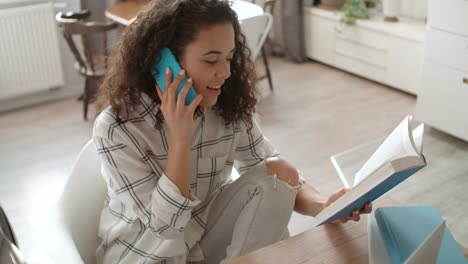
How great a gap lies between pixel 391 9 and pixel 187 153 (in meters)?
2.93

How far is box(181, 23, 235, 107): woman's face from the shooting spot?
1.21 metres

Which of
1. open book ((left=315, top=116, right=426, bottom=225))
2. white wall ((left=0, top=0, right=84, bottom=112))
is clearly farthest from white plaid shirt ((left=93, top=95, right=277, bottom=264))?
white wall ((left=0, top=0, right=84, bottom=112))

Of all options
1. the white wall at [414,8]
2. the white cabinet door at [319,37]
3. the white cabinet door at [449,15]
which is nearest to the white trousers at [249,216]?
the white cabinet door at [449,15]

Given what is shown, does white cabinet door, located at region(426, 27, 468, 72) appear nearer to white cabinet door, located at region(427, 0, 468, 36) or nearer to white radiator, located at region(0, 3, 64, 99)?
white cabinet door, located at region(427, 0, 468, 36)

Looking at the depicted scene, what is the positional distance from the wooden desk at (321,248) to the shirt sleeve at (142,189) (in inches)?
7.0

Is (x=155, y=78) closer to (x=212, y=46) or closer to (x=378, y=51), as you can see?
(x=212, y=46)

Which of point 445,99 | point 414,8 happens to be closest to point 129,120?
point 445,99

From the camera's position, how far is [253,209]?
1310mm

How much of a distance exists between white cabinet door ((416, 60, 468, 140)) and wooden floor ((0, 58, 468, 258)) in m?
0.13

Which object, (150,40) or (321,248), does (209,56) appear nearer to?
(150,40)

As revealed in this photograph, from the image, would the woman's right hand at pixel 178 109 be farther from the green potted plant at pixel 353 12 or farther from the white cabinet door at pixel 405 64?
the green potted plant at pixel 353 12

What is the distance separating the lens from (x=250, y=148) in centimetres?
147

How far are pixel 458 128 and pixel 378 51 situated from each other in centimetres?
104

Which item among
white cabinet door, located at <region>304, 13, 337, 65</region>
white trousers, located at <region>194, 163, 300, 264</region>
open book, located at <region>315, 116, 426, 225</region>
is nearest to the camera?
open book, located at <region>315, 116, 426, 225</region>
